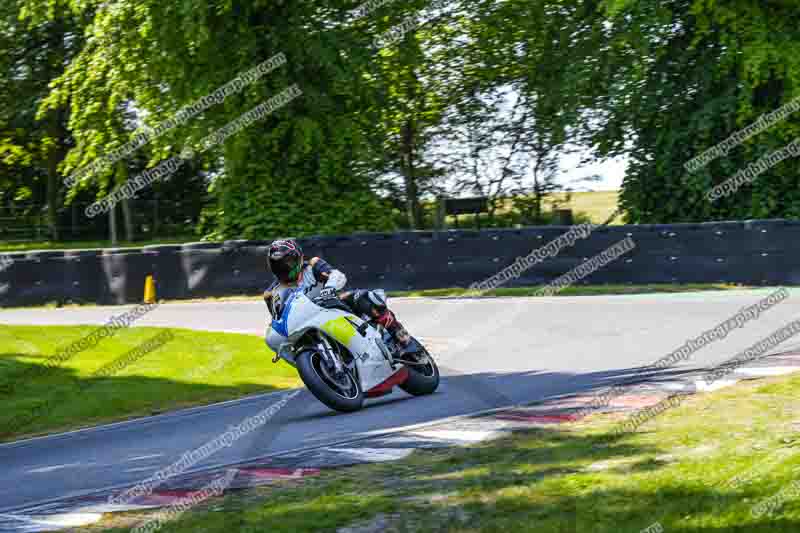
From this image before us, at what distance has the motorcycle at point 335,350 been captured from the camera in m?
10.5

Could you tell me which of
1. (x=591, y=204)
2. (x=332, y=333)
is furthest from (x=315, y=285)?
(x=591, y=204)

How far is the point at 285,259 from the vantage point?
1066 cm

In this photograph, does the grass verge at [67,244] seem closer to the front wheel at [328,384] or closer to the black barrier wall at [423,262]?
the black barrier wall at [423,262]

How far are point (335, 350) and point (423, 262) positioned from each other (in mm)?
12471

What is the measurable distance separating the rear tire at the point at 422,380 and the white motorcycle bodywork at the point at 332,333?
59 centimetres

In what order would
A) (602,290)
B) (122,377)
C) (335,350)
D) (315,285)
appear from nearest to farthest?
(335,350)
(315,285)
(122,377)
(602,290)

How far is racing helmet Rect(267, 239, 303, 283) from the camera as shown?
10.7 metres

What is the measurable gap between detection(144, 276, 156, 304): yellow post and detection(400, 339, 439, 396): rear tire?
13432mm

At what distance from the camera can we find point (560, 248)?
2223cm

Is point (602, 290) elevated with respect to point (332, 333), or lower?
lower

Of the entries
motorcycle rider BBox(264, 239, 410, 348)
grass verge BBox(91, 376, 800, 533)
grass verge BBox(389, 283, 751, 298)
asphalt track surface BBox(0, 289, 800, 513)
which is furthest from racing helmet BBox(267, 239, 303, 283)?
grass verge BBox(389, 283, 751, 298)

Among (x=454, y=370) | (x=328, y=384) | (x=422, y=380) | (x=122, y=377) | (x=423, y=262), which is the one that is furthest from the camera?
(x=423, y=262)

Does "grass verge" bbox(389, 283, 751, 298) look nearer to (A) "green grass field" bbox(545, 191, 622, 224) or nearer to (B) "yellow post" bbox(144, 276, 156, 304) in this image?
(B) "yellow post" bbox(144, 276, 156, 304)

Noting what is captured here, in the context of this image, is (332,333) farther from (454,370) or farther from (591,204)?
(591,204)
